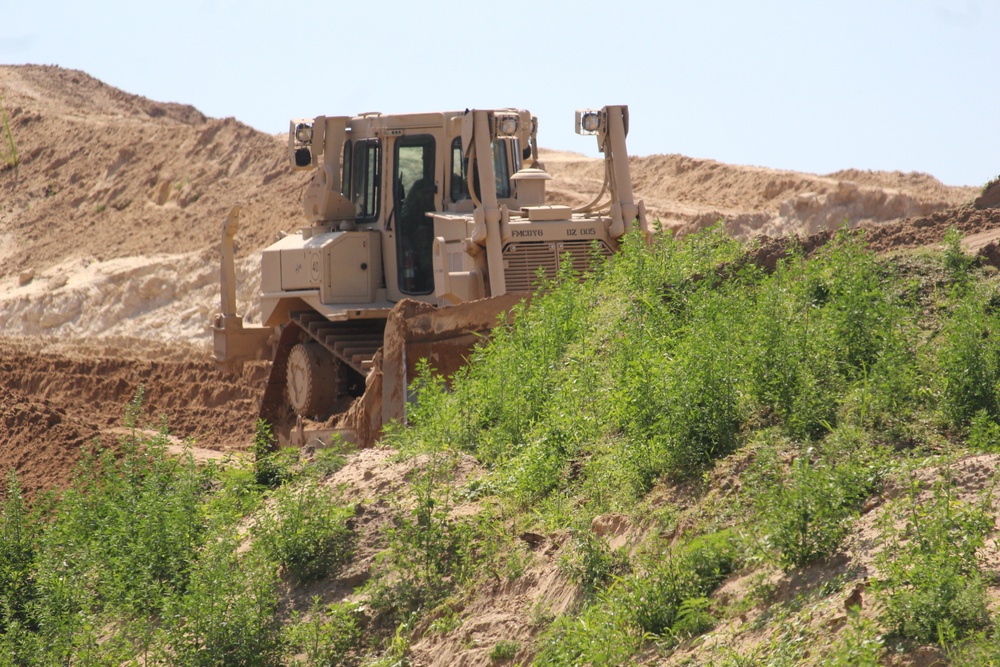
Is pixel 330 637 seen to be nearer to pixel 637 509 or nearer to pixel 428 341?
pixel 637 509

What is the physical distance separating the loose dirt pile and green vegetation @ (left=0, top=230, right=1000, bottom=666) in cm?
595

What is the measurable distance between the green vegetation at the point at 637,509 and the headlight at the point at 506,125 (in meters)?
3.33

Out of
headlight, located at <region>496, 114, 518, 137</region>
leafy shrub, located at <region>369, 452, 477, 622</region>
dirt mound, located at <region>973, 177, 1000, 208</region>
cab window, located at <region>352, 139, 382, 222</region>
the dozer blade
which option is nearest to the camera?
leafy shrub, located at <region>369, 452, 477, 622</region>

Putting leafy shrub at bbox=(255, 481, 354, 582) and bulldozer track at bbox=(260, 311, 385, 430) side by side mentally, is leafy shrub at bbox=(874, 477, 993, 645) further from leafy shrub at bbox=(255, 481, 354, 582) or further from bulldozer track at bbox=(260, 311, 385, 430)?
bulldozer track at bbox=(260, 311, 385, 430)

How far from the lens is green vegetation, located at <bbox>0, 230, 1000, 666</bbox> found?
5.52 metres

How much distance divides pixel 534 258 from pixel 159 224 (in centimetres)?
2352

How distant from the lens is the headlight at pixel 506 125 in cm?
1262

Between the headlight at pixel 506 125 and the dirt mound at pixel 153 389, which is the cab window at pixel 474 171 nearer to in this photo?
the headlight at pixel 506 125

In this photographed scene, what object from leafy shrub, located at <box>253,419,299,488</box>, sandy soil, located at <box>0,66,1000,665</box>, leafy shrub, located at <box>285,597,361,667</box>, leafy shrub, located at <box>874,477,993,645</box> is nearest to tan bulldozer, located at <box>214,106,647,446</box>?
leafy shrub, located at <box>253,419,299,488</box>

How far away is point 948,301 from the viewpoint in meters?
7.77

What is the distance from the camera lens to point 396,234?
13305mm

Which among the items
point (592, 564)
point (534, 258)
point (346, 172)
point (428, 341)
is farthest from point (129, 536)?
point (346, 172)

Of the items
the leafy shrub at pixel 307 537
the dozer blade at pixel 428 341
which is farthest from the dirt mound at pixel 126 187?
the leafy shrub at pixel 307 537

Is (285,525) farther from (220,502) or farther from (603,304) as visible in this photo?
(603,304)
